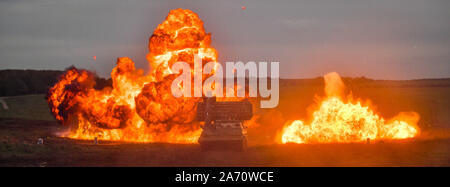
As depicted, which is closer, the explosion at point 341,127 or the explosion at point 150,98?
the explosion at point 341,127

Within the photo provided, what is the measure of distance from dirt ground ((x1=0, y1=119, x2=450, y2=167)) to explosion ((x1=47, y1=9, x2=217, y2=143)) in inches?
188

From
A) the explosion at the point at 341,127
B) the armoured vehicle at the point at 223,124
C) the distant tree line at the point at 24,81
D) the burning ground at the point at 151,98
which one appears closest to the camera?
the armoured vehicle at the point at 223,124

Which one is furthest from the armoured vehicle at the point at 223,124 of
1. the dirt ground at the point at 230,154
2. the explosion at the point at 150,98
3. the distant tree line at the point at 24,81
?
the distant tree line at the point at 24,81

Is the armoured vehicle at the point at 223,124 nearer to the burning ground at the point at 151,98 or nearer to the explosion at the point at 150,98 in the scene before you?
the burning ground at the point at 151,98

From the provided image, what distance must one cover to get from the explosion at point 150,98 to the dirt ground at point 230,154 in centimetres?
479

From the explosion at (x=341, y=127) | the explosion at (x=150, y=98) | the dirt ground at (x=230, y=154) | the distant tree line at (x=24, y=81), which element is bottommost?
the dirt ground at (x=230, y=154)

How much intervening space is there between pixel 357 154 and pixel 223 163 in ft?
28.9

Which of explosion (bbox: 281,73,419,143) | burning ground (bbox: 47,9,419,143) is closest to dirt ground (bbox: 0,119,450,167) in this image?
explosion (bbox: 281,73,419,143)

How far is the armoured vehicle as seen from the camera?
117ft

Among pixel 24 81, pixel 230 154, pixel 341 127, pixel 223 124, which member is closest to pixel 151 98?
pixel 223 124

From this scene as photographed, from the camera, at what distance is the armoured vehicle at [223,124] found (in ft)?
117
